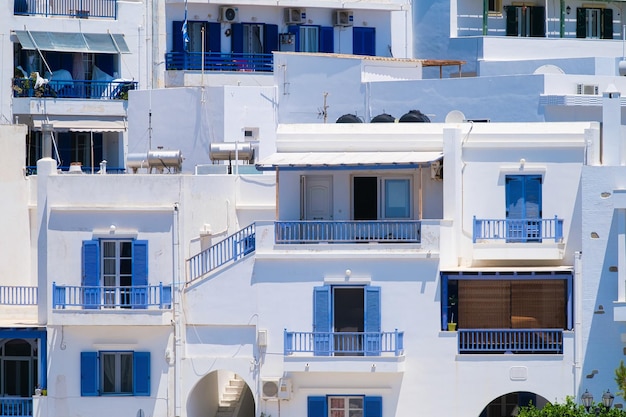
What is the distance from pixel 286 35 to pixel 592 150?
651 inches

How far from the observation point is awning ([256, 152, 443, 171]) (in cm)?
5503

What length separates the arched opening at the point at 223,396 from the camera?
5706 cm

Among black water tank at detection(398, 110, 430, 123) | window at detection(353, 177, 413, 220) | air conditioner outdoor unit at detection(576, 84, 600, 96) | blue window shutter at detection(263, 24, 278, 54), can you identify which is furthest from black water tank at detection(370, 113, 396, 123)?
blue window shutter at detection(263, 24, 278, 54)

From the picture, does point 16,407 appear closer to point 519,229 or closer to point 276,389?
point 276,389

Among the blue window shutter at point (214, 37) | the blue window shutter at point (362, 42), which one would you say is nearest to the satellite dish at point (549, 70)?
the blue window shutter at point (362, 42)

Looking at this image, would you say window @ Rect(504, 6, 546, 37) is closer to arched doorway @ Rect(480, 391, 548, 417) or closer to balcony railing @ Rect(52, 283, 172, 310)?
arched doorway @ Rect(480, 391, 548, 417)

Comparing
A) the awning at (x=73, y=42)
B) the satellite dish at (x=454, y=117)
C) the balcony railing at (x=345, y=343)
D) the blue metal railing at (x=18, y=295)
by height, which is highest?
the awning at (x=73, y=42)

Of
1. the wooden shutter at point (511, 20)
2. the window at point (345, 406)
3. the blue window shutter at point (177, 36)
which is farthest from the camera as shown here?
the wooden shutter at point (511, 20)

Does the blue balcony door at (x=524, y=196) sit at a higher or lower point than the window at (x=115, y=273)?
higher

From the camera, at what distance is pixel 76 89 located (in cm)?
6800

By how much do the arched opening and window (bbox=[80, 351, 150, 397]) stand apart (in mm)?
1553

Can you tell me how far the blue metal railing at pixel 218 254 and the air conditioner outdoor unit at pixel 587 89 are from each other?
12.6 m

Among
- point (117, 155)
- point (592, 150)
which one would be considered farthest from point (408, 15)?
point (592, 150)

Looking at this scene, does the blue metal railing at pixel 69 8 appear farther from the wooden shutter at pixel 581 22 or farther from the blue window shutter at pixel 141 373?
the blue window shutter at pixel 141 373
